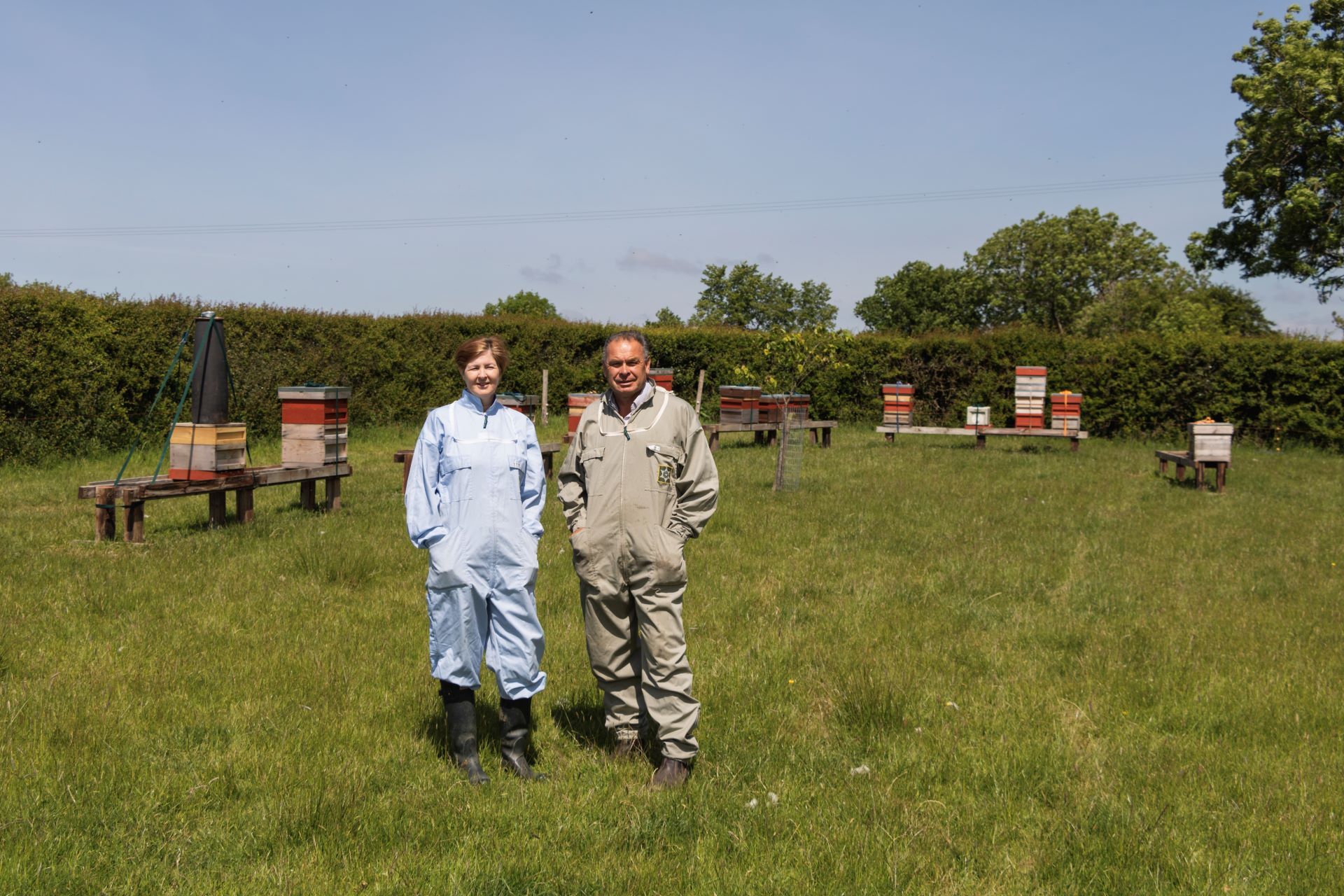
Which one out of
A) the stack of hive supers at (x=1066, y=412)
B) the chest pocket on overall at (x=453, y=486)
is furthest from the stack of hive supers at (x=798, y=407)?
the chest pocket on overall at (x=453, y=486)

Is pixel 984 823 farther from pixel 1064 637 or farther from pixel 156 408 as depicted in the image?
pixel 156 408

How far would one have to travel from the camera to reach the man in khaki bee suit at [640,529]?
15.5 ft

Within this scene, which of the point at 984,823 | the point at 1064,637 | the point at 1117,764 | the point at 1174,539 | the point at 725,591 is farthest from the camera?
the point at 1174,539

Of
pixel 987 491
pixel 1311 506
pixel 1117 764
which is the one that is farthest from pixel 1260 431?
pixel 1117 764

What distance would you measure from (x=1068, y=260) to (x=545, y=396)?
57215 millimetres

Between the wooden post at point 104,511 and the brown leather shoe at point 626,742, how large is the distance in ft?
25.0

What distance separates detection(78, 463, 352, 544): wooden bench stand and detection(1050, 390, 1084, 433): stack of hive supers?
16.3 metres

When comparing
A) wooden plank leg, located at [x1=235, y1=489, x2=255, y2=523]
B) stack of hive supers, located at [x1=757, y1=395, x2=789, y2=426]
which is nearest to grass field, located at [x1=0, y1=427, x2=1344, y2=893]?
wooden plank leg, located at [x1=235, y1=489, x2=255, y2=523]

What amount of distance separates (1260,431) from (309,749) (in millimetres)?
26672

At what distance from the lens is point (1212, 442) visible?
53.5 ft

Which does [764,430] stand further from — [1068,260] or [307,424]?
[1068,260]

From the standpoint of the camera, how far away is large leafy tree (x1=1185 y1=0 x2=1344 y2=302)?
3166 centimetres

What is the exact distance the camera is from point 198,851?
13.2 feet

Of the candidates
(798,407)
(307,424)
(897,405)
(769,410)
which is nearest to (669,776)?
(307,424)
